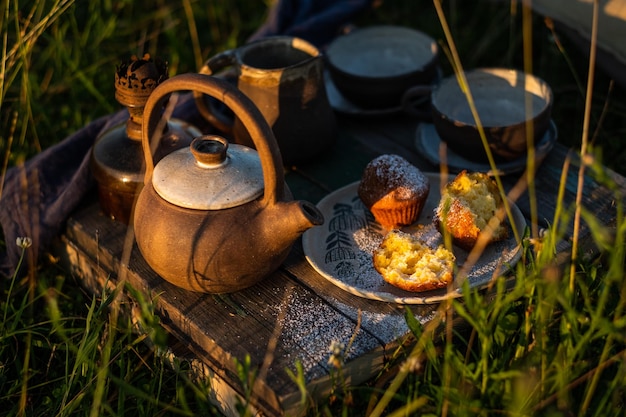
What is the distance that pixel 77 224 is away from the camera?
280cm

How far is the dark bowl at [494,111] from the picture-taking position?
2730 mm

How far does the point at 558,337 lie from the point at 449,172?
2.73 ft

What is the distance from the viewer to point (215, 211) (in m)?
2.18

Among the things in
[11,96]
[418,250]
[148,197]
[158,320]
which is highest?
[148,197]

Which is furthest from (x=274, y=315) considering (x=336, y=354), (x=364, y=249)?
(x=364, y=249)

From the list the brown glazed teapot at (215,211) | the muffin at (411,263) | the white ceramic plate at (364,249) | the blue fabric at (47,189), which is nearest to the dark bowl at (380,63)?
the white ceramic plate at (364,249)

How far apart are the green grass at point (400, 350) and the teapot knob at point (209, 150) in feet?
1.58

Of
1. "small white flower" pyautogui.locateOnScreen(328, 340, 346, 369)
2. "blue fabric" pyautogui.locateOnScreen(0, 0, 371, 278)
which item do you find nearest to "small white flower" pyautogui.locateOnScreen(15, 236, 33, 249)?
"blue fabric" pyautogui.locateOnScreen(0, 0, 371, 278)

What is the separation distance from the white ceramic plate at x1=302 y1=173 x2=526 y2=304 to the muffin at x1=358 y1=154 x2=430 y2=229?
3.2 inches

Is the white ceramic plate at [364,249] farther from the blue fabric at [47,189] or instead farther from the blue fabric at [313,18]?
the blue fabric at [313,18]

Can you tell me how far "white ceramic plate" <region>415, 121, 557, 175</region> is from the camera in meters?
2.82

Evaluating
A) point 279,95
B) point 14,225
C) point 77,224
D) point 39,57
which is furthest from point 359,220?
point 39,57

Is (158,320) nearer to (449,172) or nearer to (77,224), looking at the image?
(77,224)

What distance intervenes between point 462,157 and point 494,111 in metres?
0.27
